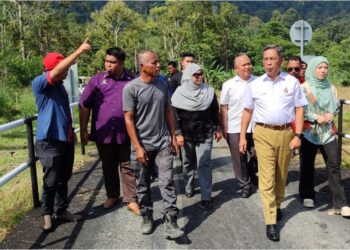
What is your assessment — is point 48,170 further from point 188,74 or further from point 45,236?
point 188,74

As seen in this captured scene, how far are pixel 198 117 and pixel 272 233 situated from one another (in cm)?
167

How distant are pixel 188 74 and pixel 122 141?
109 centimetres

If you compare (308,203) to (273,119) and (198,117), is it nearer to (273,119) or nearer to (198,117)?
(273,119)

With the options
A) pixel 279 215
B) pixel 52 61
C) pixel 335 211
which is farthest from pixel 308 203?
pixel 52 61

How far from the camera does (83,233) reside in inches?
170

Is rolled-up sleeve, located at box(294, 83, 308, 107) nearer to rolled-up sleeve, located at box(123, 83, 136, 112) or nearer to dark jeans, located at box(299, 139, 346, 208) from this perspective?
dark jeans, located at box(299, 139, 346, 208)

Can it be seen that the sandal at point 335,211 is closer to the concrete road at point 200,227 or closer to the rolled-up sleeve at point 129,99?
the concrete road at point 200,227

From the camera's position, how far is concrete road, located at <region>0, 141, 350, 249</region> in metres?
4.01

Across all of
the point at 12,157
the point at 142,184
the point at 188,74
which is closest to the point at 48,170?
the point at 142,184

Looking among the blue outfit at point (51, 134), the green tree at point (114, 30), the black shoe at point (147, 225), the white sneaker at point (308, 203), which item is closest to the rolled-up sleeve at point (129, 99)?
the blue outfit at point (51, 134)

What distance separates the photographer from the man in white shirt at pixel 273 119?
423 cm

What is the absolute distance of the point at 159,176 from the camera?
432 cm

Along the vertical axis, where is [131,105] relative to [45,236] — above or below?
above

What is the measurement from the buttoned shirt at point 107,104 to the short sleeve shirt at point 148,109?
614 mm
